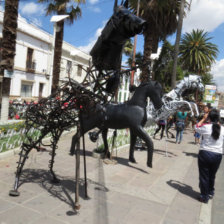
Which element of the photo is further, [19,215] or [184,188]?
[184,188]

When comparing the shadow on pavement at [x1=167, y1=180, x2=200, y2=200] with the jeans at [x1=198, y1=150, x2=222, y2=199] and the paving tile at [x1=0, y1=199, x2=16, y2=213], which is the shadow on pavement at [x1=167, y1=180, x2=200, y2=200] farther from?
the paving tile at [x1=0, y1=199, x2=16, y2=213]

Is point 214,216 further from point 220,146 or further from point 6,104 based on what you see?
point 6,104

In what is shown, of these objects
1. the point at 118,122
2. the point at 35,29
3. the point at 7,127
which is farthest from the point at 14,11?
the point at 35,29

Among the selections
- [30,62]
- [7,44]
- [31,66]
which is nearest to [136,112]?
[7,44]

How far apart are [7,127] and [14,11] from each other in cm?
467

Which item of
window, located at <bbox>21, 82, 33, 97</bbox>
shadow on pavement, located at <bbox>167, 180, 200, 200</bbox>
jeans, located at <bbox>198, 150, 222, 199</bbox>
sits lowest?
shadow on pavement, located at <bbox>167, 180, 200, 200</bbox>

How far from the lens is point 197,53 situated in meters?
25.1

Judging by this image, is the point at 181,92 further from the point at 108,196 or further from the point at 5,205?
the point at 5,205

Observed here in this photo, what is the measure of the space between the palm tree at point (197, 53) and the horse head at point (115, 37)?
23085 mm

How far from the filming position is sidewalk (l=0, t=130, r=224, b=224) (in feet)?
10.5

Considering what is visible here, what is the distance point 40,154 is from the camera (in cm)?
626

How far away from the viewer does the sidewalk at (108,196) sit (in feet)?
10.5

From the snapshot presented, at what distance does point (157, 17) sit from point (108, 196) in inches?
549

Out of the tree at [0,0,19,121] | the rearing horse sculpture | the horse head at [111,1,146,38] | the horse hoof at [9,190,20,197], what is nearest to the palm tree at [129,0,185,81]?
the tree at [0,0,19,121]
